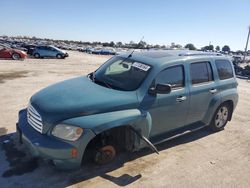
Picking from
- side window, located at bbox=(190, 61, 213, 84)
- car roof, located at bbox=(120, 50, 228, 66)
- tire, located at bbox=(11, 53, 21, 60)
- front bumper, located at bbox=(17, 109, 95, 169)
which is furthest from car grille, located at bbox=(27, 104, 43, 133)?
tire, located at bbox=(11, 53, 21, 60)

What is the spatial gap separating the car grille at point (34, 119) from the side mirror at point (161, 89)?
5.98 feet

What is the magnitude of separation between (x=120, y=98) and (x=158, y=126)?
3.30 feet

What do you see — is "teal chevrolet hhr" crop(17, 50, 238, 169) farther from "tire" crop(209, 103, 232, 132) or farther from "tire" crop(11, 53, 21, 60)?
"tire" crop(11, 53, 21, 60)

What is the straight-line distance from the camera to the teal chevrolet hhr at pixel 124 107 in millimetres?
3660

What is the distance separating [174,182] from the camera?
4043mm

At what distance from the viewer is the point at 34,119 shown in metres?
3.97

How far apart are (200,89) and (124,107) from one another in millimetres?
1954

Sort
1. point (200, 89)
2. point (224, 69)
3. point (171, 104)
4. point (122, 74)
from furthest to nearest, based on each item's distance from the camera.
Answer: point (224, 69) < point (200, 89) < point (122, 74) < point (171, 104)

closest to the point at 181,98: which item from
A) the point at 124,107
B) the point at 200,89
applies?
the point at 200,89

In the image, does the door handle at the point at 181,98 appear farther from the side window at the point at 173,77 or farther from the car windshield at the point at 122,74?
the car windshield at the point at 122,74

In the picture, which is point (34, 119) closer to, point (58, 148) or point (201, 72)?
point (58, 148)

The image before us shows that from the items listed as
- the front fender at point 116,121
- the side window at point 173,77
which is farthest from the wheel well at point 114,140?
the side window at point 173,77

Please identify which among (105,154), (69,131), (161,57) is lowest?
(105,154)

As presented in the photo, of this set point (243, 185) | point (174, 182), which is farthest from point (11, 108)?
point (243, 185)
